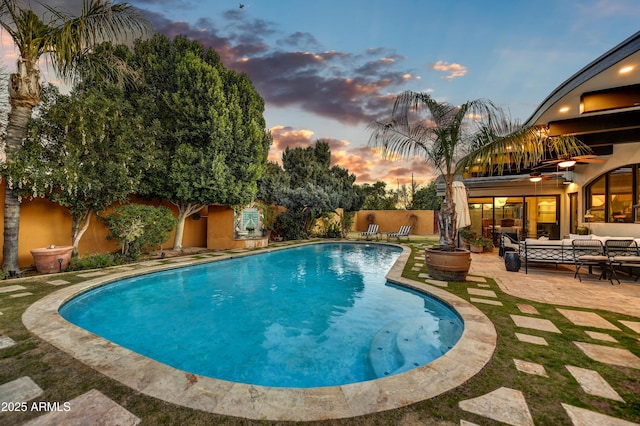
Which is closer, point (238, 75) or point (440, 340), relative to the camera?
point (440, 340)

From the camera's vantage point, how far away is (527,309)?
13.7 ft

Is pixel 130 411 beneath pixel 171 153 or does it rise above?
beneath

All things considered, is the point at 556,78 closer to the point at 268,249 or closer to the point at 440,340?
the point at 440,340

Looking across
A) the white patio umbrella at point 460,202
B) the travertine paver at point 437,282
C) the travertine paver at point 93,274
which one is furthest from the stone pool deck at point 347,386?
the white patio umbrella at point 460,202

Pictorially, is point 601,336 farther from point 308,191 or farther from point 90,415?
point 308,191

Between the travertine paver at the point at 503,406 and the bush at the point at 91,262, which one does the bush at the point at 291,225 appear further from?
the travertine paver at the point at 503,406

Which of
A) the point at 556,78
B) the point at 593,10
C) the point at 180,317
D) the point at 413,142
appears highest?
the point at 593,10

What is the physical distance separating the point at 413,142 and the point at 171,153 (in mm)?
8347

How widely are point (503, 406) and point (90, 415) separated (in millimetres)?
2876

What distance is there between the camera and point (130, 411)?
1.89m

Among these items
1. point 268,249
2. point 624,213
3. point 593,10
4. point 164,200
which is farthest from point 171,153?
point 624,213

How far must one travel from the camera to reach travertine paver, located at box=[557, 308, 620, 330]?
353 centimetres

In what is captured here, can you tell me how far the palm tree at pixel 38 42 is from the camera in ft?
19.1

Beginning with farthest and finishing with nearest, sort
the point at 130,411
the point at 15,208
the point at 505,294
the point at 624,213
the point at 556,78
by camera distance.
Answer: the point at 556,78, the point at 624,213, the point at 15,208, the point at 505,294, the point at 130,411
